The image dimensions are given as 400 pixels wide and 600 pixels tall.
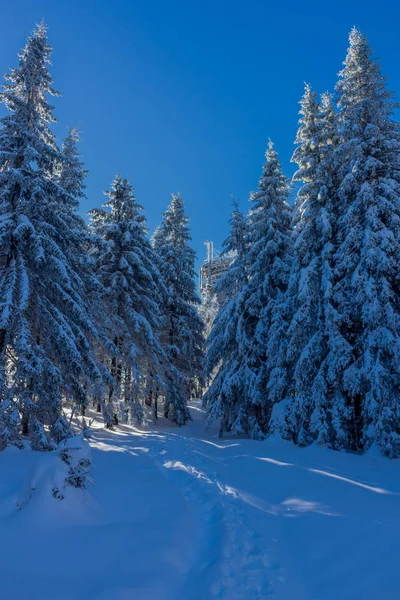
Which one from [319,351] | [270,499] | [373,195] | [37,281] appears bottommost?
[270,499]

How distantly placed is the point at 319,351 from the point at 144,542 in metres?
9.32

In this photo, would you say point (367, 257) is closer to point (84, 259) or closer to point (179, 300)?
point (84, 259)

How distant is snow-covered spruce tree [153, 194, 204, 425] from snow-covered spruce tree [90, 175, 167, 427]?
2641 millimetres

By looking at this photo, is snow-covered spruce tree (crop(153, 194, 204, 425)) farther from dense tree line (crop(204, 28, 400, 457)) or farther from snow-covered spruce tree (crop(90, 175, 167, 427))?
dense tree line (crop(204, 28, 400, 457))

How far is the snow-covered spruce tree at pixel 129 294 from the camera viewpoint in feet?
Result: 58.6

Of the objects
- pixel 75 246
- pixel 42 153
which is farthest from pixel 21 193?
pixel 75 246

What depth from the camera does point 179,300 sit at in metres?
23.5

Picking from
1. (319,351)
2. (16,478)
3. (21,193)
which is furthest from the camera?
(319,351)

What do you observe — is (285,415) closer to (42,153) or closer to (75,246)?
(75,246)

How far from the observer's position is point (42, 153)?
1141cm

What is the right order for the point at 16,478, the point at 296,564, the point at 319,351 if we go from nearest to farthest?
the point at 296,564 < the point at 16,478 < the point at 319,351

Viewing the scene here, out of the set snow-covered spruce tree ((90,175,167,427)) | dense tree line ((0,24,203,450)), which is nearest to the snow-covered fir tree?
snow-covered spruce tree ((90,175,167,427))

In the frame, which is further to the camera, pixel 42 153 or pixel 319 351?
pixel 319 351

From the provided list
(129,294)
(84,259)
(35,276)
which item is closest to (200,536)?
(35,276)
